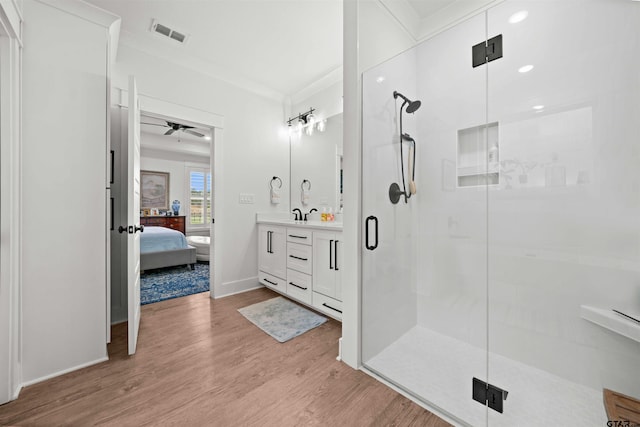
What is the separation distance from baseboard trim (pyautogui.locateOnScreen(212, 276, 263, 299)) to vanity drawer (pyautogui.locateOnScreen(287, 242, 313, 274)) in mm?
778

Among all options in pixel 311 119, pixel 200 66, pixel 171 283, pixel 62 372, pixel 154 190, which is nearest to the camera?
pixel 62 372

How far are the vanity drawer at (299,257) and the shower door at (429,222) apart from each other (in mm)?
939

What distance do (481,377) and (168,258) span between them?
4.23 m

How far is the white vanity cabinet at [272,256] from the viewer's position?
297 centimetres

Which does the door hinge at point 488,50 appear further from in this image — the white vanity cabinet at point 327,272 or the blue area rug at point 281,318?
the blue area rug at point 281,318

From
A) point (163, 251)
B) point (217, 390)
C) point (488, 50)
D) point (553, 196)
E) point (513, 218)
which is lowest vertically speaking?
point (217, 390)

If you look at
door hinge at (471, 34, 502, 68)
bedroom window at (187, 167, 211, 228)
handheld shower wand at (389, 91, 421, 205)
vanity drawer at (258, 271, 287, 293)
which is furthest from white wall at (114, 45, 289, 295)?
bedroom window at (187, 167, 211, 228)

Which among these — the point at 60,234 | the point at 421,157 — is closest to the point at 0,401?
the point at 60,234

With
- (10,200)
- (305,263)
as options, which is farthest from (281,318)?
(10,200)

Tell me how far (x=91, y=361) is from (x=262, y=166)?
2.50 meters

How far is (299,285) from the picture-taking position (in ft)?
8.99

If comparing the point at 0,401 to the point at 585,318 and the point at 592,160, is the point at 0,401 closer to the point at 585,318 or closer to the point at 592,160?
the point at 585,318

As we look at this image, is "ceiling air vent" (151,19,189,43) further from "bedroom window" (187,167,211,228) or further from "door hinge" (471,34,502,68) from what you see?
"bedroom window" (187,167,211,228)

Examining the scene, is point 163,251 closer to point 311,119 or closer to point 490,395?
point 311,119
